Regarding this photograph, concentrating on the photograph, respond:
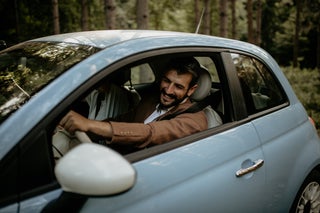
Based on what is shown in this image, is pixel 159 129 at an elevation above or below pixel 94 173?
below

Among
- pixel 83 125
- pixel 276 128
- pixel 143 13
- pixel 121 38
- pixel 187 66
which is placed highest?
pixel 143 13

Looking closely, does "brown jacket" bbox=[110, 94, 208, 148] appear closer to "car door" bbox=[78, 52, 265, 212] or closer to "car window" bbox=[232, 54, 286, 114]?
"car door" bbox=[78, 52, 265, 212]

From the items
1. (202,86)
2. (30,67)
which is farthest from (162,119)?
(30,67)

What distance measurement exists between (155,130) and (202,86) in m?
0.73

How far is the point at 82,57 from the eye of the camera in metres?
1.98

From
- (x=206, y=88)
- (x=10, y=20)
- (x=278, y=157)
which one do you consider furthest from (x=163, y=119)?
(x=10, y=20)

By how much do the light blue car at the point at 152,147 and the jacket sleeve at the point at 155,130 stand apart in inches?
5.0

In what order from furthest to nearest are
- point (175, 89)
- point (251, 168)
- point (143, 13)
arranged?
point (143, 13) → point (175, 89) → point (251, 168)

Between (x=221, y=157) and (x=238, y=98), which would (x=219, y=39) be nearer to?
(x=238, y=98)

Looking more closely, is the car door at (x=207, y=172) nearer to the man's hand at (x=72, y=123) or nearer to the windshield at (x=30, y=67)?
the man's hand at (x=72, y=123)

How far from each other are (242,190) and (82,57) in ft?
4.05

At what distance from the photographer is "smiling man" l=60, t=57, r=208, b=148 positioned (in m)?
2.12

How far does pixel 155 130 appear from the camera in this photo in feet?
7.59

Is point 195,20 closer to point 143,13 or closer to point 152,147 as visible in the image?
point 143,13
